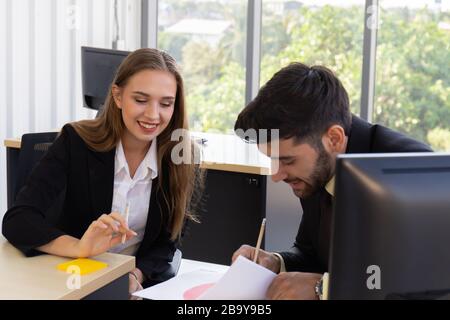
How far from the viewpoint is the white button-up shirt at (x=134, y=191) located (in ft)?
6.40

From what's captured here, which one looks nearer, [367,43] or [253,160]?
[253,160]

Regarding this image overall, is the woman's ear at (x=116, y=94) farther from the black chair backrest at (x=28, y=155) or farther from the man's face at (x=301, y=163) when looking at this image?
the man's face at (x=301, y=163)

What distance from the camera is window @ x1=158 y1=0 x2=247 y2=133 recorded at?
15.2ft

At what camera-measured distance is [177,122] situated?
79.7 inches

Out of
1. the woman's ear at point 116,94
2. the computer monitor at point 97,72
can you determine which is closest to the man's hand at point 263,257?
the woman's ear at point 116,94

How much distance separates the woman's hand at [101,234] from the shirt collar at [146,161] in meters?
0.45

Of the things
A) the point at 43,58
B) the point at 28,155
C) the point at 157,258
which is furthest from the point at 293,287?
the point at 43,58

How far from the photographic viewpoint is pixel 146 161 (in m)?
1.97

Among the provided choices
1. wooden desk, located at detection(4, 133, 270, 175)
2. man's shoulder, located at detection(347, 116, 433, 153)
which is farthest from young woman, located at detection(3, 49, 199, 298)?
wooden desk, located at detection(4, 133, 270, 175)

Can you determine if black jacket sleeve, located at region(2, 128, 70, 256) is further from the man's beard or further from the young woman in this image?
the man's beard
